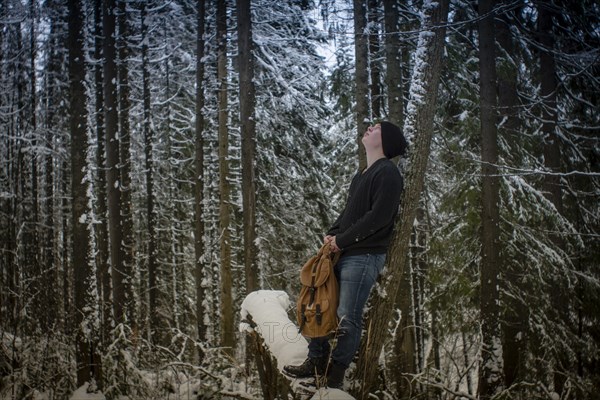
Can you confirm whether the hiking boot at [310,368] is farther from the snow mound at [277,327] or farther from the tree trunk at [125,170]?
the tree trunk at [125,170]

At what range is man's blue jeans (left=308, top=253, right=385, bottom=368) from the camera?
11.3 feet

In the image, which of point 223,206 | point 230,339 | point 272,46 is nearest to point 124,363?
point 230,339

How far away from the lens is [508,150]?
9.12 metres

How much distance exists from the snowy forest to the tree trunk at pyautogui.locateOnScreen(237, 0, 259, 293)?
45 mm

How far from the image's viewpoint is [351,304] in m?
3.50

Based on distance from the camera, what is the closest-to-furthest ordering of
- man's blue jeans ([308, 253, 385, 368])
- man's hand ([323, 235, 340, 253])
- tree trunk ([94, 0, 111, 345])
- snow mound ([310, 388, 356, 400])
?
snow mound ([310, 388, 356, 400]) → man's blue jeans ([308, 253, 385, 368]) → man's hand ([323, 235, 340, 253]) → tree trunk ([94, 0, 111, 345])

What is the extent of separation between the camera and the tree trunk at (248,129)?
385 inches

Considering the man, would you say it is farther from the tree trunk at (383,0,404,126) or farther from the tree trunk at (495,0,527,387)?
the tree trunk at (495,0,527,387)

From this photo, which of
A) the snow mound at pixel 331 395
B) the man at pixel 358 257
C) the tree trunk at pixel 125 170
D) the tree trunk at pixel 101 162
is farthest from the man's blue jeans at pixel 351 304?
the tree trunk at pixel 125 170

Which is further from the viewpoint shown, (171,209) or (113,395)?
(171,209)

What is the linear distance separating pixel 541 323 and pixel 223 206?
8665 mm

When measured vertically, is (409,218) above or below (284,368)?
above

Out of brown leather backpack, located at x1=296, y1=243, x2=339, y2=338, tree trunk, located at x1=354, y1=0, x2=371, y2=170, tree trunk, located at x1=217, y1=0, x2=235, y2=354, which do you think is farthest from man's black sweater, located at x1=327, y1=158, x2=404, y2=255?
tree trunk, located at x1=217, y1=0, x2=235, y2=354

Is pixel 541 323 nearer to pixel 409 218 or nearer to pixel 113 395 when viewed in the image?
pixel 409 218
